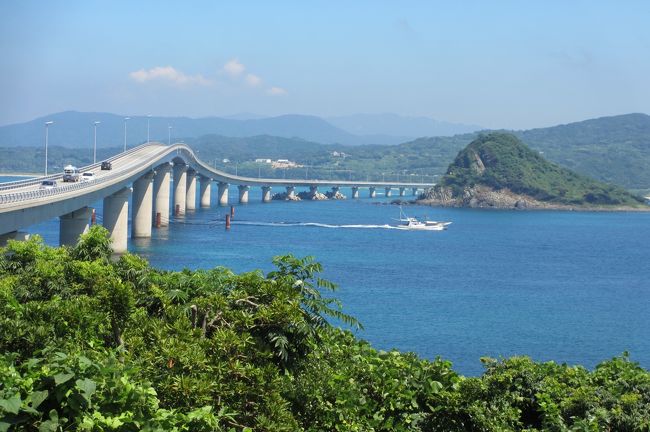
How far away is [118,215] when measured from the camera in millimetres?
64812

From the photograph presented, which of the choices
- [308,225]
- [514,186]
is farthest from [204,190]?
[514,186]

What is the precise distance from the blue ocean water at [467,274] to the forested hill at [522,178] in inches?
1388

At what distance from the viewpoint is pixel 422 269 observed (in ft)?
199

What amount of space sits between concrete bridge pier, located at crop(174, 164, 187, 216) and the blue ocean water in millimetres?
1548

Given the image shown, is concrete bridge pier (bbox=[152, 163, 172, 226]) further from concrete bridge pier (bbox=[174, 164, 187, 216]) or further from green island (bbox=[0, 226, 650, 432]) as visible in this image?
green island (bbox=[0, 226, 650, 432])

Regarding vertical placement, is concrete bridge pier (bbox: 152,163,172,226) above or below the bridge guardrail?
below

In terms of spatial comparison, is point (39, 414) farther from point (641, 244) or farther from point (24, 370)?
point (641, 244)

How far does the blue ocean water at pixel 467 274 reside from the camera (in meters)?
37.1

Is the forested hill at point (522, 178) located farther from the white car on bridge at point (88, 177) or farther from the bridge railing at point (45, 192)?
the bridge railing at point (45, 192)

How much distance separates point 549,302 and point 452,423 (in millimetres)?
37572

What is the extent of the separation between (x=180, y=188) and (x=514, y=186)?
194 feet

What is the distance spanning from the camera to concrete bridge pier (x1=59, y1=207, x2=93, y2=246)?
2093 inches

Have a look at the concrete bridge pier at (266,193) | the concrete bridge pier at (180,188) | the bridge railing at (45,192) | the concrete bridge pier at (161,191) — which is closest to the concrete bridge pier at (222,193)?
the concrete bridge pier at (266,193)

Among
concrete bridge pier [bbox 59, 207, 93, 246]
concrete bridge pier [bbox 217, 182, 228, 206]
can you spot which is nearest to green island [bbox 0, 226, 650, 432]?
concrete bridge pier [bbox 59, 207, 93, 246]
